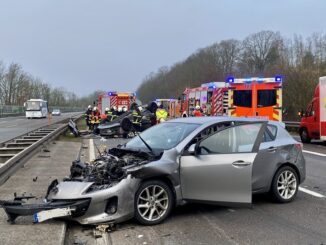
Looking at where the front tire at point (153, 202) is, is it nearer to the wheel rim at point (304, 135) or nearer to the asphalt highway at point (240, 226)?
the asphalt highway at point (240, 226)

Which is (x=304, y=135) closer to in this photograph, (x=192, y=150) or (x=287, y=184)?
(x=287, y=184)

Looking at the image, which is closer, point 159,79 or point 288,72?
point 288,72

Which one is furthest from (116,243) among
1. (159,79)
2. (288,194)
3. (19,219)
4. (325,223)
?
(159,79)

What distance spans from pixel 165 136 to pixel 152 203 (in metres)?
1.38

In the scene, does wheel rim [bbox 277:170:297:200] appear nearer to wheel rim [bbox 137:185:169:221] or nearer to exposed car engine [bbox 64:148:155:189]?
wheel rim [bbox 137:185:169:221]

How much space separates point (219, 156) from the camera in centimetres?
702

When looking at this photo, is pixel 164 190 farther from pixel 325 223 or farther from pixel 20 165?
pixel 20 165

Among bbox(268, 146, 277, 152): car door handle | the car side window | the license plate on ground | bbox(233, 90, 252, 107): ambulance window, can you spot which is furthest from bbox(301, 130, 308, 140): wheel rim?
the license plate on ground

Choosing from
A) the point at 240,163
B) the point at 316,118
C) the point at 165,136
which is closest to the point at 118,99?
the point at 316,118

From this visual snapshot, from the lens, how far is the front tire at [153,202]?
21.1ft

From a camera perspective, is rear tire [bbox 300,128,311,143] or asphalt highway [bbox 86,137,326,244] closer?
asphalt highway [bbox 86,137,326,244]

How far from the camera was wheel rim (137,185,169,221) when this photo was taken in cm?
645

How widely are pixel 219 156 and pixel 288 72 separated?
43.5m

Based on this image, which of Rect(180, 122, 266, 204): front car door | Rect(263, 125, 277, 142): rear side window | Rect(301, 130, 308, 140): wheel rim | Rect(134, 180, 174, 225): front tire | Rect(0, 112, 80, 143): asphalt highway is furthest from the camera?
Rect(0, 112, 80, 143): asphalt highway
